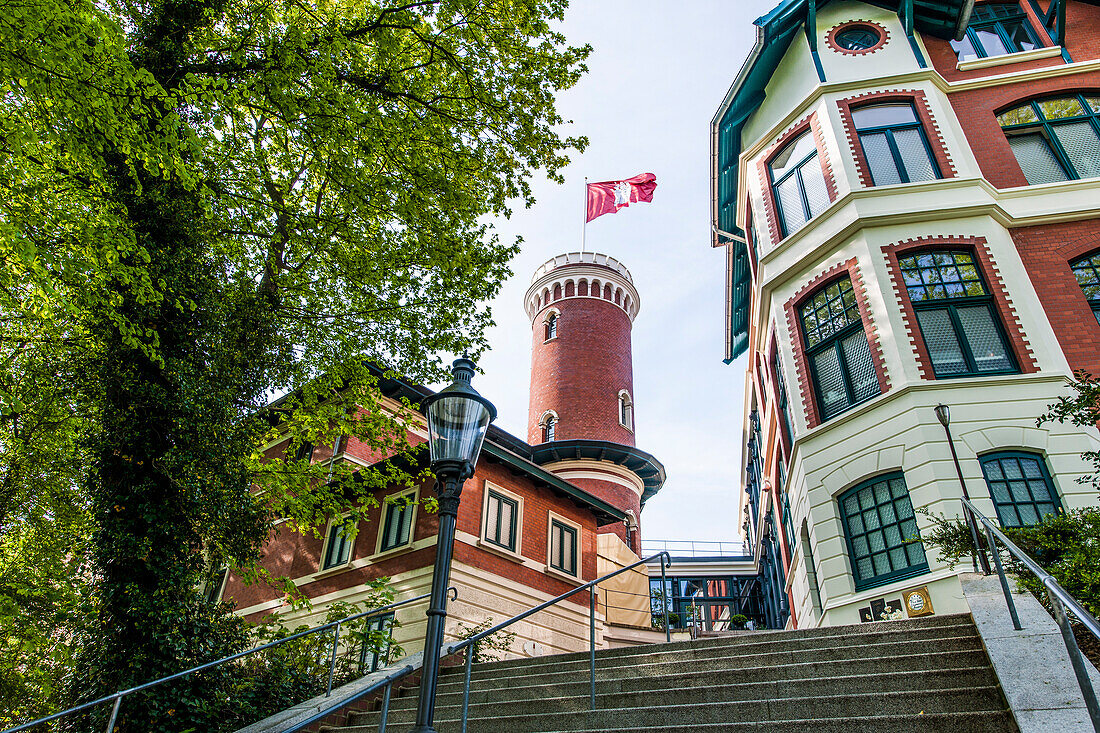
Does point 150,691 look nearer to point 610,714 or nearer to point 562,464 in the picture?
point 610,714

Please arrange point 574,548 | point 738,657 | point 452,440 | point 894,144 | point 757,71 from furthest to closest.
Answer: point 574,548 → point 757,71 → point 894,144 → point 738,657 → point 452,440

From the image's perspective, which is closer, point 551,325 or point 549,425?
point 549,425

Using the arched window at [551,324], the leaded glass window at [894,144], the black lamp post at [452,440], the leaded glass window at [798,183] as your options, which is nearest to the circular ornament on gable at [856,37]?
the leaded glass window at [894,144]

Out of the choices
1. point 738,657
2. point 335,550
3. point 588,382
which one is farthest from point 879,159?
point 588,382

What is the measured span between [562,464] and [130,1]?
64.6 ft

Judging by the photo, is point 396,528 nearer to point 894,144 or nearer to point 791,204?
point 791,204

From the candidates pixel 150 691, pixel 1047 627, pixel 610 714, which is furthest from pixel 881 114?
pixel 150 691

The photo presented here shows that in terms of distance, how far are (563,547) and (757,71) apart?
13100 millimetres

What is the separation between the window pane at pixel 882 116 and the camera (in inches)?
588

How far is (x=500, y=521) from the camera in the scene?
16.9 metres

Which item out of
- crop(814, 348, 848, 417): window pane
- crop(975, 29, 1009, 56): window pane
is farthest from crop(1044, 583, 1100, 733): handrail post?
crop(975, 29, 1009, 56): window pane

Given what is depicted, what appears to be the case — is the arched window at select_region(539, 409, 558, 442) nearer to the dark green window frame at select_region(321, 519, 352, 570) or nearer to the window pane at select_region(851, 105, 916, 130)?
the dark green window frame at select_region(321, 519, 352, 570)

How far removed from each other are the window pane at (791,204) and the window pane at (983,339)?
13.1 ft

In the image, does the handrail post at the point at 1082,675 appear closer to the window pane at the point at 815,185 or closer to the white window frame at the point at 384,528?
the window pane at the point at 815,185
